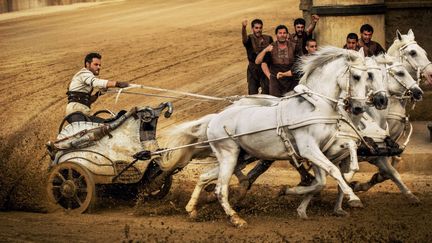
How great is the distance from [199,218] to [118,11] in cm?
1874

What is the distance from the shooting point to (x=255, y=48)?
54.2 ft

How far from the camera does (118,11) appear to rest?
3100 cm

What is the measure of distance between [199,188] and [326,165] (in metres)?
1.76

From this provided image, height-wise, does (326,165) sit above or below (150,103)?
above

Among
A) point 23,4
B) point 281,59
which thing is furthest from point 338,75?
point 23,4

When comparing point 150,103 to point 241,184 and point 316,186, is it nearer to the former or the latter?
point 241,184

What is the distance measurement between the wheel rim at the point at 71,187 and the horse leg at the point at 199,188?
1.14 m

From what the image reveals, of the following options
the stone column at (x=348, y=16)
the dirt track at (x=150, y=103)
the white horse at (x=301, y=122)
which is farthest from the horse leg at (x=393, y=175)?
the stone column at (x=348, y=16)

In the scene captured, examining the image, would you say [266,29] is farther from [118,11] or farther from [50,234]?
[50,234]

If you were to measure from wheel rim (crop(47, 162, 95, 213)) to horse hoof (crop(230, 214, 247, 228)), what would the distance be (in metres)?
1.79

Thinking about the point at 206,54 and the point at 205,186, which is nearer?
the point at 205,186

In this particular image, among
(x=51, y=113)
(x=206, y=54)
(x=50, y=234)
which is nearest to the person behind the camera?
(x=50, y=234)

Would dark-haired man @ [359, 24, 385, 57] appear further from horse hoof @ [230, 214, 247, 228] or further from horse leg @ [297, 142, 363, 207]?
horse hoof @ [230, 214, 247, 228]

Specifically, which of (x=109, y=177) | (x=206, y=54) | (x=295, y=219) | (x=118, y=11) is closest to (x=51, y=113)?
(x=206, y=54)
